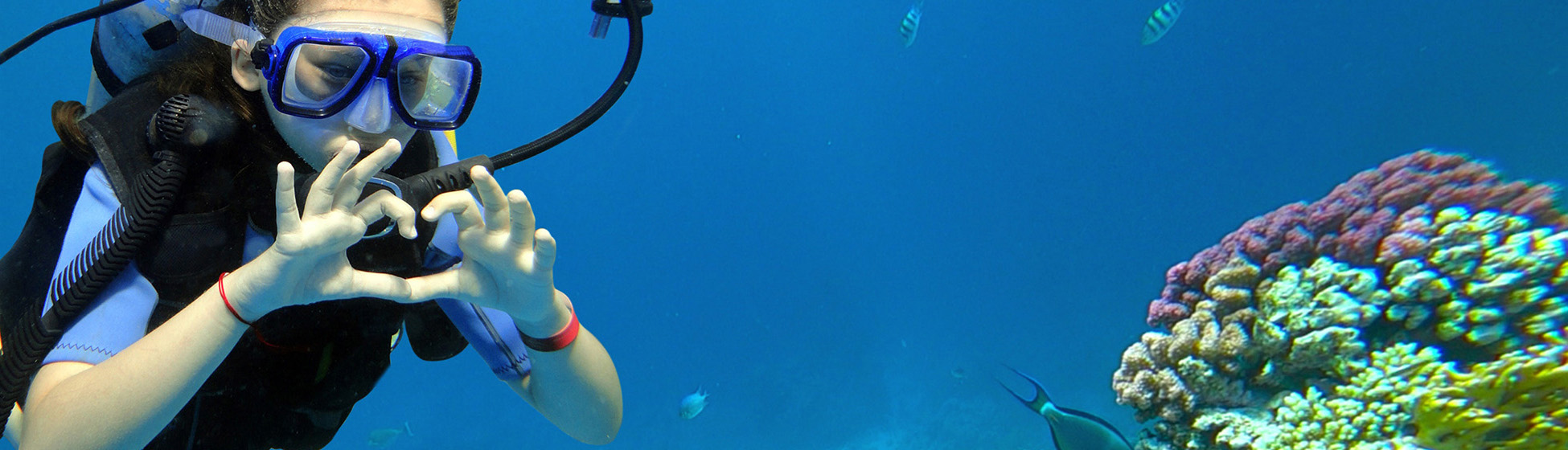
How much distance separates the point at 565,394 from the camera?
6.47 ft

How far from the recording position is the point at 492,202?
1280mm

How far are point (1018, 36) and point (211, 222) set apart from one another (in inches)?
1842

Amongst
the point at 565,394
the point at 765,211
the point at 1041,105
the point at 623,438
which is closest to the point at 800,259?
the point at 765,211

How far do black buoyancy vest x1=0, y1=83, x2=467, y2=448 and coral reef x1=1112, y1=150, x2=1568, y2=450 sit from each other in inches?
114

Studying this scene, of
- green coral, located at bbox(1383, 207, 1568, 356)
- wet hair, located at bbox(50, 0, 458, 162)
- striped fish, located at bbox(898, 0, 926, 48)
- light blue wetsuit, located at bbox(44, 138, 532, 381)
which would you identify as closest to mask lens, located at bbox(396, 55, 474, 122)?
wet hair, located at bbox(50, 0, 458, 162)

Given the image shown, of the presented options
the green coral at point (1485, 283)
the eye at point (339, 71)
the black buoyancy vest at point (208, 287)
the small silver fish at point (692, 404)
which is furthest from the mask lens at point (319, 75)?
the small silver fish at point (692, 404)

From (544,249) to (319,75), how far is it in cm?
62

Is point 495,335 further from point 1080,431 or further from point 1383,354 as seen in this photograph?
point 1383,354

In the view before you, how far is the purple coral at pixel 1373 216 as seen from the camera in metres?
2.52

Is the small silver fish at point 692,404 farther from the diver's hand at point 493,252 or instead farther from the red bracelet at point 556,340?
the diver's hand at point 493,252

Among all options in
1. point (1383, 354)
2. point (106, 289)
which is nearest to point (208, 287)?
point (106, 289)

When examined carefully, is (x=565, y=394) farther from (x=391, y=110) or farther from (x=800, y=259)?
(x=800, y=259)

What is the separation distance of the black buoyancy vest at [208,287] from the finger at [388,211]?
0.50 metres

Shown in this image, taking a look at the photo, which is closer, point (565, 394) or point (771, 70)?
point (565, 394)
